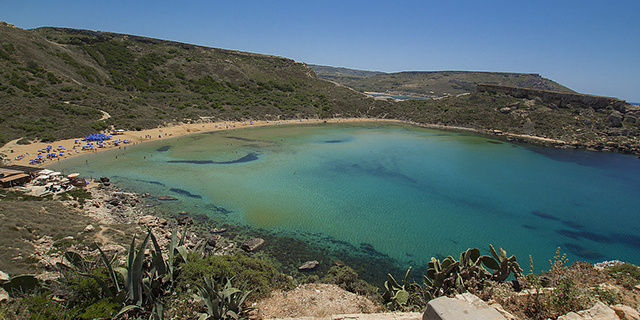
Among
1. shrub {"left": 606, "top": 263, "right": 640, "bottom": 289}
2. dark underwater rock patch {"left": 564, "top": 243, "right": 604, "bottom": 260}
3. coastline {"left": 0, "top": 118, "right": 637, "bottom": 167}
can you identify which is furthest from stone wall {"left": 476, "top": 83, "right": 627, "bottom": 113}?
shrub {"left": 606, "top": 263, "right": 640, "bottom": 289}

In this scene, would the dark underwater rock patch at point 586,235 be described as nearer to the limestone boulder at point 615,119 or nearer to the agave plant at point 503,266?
the agave plant at point 503,266

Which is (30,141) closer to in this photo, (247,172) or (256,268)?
(247,172)

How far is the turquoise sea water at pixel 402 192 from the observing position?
16047 millimetres

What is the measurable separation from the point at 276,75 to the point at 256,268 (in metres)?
75.8

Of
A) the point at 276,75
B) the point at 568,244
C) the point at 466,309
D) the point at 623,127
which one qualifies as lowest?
the point at 568,244

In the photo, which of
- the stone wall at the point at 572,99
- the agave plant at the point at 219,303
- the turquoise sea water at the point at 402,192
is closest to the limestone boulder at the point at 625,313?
the agave plant at the point at 219,303

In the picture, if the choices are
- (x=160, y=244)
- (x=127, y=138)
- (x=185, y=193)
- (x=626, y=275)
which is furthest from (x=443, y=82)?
(x=160, y=244)

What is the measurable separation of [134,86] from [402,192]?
187ft

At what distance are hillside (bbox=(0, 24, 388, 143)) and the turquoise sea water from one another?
11354 mm

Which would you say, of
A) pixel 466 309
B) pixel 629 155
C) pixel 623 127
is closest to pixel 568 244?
pixel 466 309

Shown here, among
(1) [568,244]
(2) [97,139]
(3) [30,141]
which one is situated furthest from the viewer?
(2) [97,139]

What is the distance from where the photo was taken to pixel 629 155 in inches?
1630

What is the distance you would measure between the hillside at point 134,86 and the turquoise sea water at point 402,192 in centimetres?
1135

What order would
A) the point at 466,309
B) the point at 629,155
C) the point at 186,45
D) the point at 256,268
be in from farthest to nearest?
1. the point at 186,45
2. the point at 629,155
3. the point at 256,268
4. the point at 466,309
